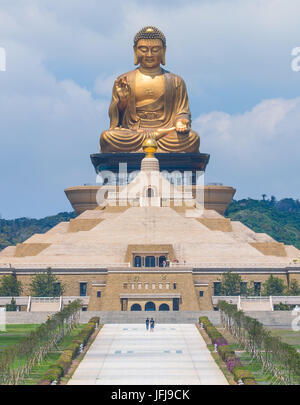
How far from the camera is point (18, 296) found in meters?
44.1

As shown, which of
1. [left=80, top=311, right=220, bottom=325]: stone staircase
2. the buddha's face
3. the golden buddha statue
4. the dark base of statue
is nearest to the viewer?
[left=80, top=311, right=220, bottom=325]: stone staircase

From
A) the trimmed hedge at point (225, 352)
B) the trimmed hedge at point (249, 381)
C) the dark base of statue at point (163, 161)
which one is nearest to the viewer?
the trimmed hedge at point (249, 381)

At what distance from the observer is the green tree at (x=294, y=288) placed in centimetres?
4394

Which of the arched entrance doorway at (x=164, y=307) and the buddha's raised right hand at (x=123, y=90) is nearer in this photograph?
the arched entrance doorway at (x=164, y=307)

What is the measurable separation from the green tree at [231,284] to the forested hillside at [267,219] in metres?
41.1

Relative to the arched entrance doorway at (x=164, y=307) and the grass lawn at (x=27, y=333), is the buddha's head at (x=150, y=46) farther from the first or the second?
the grass lawn at (x=27, y=333)

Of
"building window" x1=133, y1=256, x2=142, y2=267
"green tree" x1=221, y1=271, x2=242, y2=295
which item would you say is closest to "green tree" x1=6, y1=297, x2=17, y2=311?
"building window" x1=133, y1=256, x2=142, y2=267

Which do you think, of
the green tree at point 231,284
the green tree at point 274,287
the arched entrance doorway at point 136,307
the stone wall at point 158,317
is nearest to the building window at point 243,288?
the green tree at point 231,284

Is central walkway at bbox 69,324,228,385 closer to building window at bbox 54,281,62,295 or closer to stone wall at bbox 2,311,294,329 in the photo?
stone wall at bbox 2,311,294,329

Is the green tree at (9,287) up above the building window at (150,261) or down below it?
below

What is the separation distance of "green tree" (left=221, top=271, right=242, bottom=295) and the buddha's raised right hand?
23350mm

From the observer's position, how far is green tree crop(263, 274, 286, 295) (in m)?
43.4
